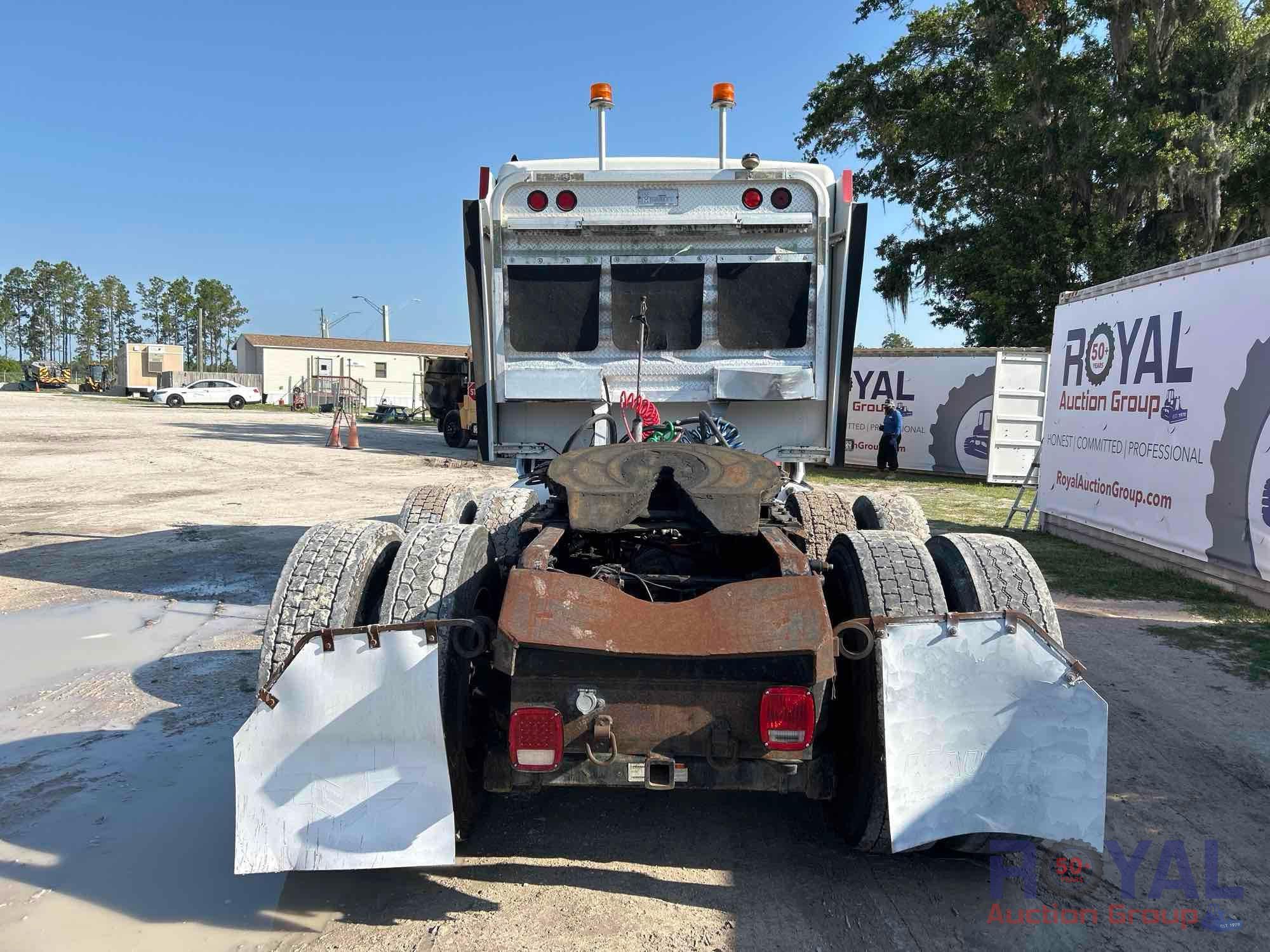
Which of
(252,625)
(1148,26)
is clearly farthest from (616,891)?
(1148,26)

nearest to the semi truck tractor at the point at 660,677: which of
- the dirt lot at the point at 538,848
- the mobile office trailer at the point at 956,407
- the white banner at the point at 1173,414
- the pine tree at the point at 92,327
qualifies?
the dirt lot at the point at 538,848

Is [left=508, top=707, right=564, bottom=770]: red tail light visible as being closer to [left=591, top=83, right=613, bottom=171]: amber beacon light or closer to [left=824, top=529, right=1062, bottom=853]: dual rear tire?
[left=824, top=529, right=1062, bottom=853]: dual rear tire

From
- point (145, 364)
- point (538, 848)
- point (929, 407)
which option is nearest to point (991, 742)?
point (538, 848)

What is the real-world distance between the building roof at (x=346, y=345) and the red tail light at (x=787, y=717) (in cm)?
6400

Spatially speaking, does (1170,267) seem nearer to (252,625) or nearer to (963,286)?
(252,625)

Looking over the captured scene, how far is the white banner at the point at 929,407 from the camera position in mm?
17734

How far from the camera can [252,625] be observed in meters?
6.19

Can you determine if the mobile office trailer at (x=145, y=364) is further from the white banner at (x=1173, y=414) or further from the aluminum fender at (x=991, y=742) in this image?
the aluminum fender at (x=991, y=742)

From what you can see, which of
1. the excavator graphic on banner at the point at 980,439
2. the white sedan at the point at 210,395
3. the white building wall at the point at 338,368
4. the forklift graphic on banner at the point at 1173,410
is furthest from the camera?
the white building wall at the point at 338,368

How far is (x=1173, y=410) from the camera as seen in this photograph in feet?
28.2

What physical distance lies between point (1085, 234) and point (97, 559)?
21.0 m

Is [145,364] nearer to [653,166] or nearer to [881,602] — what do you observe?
[653,166]

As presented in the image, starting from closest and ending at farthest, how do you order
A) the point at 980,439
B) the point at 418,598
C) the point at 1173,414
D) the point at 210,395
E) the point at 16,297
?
the point at 418,598 → the point at 1173,414 → the point at 980,439 → the point at 210,395 → the point at 16,297

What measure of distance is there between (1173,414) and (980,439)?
9.33 metres
